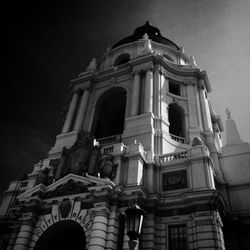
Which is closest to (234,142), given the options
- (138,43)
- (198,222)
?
(198,222)

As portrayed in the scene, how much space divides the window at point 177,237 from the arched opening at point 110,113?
Result: 16739mm

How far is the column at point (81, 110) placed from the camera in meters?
29.2

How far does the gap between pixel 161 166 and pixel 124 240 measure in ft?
21.0

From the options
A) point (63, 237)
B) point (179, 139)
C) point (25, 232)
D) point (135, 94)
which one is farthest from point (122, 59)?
point (25, 232)

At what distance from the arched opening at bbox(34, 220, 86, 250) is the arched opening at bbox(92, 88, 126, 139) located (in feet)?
44.4

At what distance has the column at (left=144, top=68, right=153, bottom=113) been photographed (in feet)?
86.7

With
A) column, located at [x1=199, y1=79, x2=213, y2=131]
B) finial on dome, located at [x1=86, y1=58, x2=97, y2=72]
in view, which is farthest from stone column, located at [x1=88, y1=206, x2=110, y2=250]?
finial on dome, located at [x1=86, y1=58, x2=97, y2=72]

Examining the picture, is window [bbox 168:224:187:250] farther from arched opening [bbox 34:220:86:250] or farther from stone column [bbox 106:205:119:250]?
arched opening [bbox 34:220:86:250]

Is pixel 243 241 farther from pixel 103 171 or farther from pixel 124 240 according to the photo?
pixel 103 171

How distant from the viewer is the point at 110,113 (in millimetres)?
34938

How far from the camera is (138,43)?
1538 inches

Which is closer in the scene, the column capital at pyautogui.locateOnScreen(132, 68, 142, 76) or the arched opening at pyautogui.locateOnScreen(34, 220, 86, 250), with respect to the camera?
the arched opening at pyautogui.locateOnScreen(34, 220, 86, 250)

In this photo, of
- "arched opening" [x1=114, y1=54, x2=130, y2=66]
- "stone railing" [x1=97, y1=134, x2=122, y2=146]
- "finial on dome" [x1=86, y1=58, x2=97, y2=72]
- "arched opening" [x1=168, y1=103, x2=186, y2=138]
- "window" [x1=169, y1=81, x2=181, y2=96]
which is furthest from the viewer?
"arched opening" [x1=114, y1=54, x2=130, y2=66]

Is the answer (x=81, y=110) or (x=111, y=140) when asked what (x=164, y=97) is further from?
(x=81, y=110)
